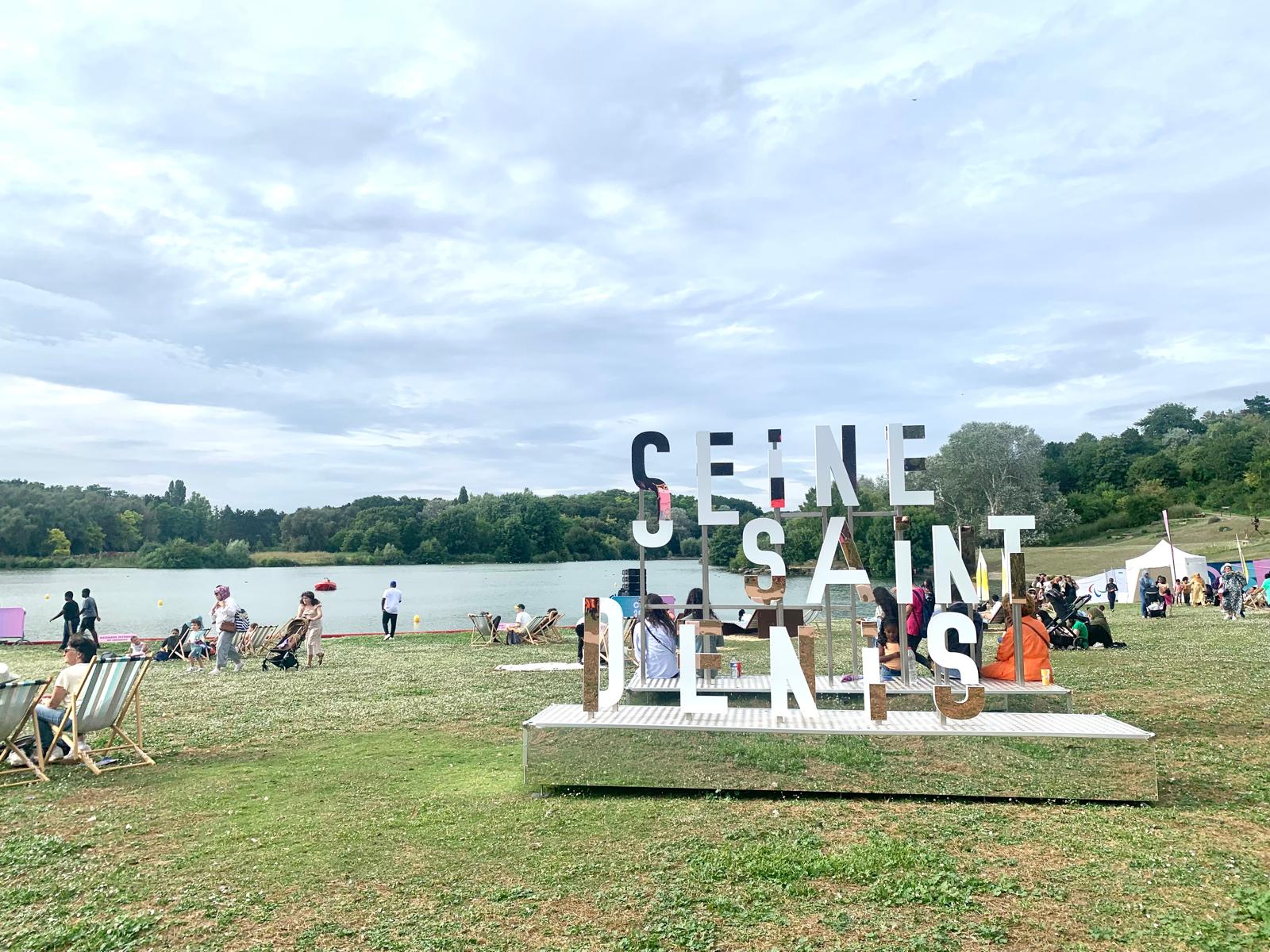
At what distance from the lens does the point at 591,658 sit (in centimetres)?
651

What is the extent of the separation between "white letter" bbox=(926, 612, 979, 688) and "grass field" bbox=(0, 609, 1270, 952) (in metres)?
0.85

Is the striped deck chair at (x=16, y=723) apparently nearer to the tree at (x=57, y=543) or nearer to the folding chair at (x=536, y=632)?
the folding chair at (x=536, y=632)

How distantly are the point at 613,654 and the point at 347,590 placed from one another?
53.6 meters

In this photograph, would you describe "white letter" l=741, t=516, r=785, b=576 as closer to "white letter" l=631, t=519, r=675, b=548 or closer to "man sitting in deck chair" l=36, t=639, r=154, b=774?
"white letter" l=631, t=519, r=675, b=548

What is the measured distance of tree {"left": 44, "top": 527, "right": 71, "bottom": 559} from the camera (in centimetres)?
7369

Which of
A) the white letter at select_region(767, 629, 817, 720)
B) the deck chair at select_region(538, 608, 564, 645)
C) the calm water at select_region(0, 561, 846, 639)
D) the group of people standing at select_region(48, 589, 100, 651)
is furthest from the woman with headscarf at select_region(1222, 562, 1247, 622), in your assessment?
the group of people standing at select_region(48, 589, 100, 651)

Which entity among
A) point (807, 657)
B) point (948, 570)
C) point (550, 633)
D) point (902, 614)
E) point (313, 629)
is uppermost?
point (948, 570)

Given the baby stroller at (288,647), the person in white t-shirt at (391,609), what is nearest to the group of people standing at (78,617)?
the baby stroller at (288,647)

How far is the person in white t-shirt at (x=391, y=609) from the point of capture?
64.9 ft

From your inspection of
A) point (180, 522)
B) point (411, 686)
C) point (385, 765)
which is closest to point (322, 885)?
point (385, 765)

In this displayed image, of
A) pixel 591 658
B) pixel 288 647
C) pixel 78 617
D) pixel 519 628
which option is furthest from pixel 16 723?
pixel 78 617

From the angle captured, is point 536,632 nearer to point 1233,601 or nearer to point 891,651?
point 891,651

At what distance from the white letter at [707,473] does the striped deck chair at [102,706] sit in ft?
15.5

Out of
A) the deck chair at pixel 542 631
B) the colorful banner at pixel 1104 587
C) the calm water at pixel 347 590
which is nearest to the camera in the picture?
the deck chair at pixel 542 631
